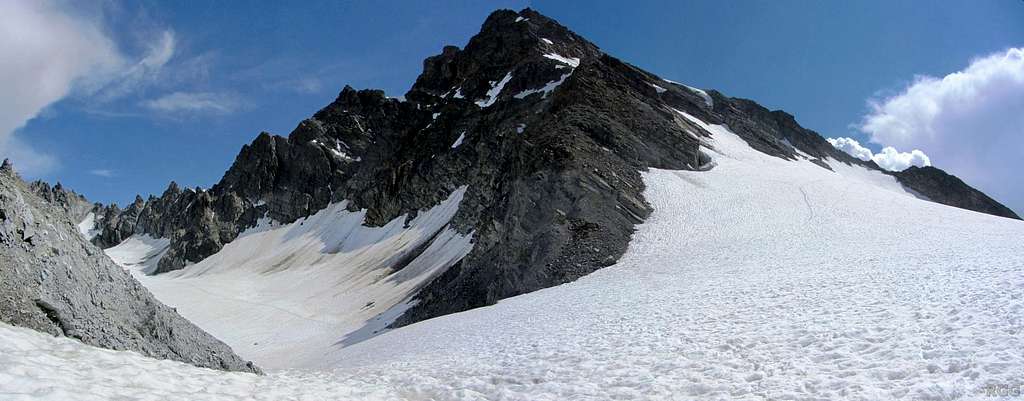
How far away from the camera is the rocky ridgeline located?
1372 inches

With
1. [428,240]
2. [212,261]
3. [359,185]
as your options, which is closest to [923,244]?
[428,240]

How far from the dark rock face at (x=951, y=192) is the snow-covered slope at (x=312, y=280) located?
6699 centimetres

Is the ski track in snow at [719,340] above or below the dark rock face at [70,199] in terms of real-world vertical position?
below

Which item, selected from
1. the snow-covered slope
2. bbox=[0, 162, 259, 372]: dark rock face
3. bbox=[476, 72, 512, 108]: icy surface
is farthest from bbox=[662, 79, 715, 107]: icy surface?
bbox=[0, 162, 259, 372]: dark rock face

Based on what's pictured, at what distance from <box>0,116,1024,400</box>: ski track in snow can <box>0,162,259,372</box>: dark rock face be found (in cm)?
95

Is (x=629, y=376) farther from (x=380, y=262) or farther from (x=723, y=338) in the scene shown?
(x=380, y=262)

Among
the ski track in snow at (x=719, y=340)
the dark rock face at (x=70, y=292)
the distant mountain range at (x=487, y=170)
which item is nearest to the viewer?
the ski track in snow at (x=719, y=340)

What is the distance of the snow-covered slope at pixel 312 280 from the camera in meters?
41.2

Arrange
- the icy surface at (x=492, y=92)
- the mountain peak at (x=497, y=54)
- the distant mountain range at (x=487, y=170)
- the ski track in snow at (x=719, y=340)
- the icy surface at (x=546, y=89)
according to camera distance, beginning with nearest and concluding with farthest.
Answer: the ski track in snow at (x=719, y=340) → the distant mountain range at (x=487, y=170) → the icy surface at (x=546, y=89) → the icy surface at (x=492, y=92) → the mountain peak at (x=497, y=54)

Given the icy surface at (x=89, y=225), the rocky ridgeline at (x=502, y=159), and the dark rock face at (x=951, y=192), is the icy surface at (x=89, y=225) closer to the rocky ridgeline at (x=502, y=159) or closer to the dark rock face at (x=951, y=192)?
the rocky ridgeline at (x=502, y=159)

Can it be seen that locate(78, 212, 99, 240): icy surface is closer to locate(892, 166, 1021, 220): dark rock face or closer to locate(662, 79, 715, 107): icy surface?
locate(662, 79, 715, 107): icy surface

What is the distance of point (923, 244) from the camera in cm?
2105

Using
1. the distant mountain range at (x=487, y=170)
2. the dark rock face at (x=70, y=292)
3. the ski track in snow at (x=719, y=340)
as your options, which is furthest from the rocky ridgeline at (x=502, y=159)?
the dark rock face at (x=70, y=292)

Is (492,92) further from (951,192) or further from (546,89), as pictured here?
(951,192)
